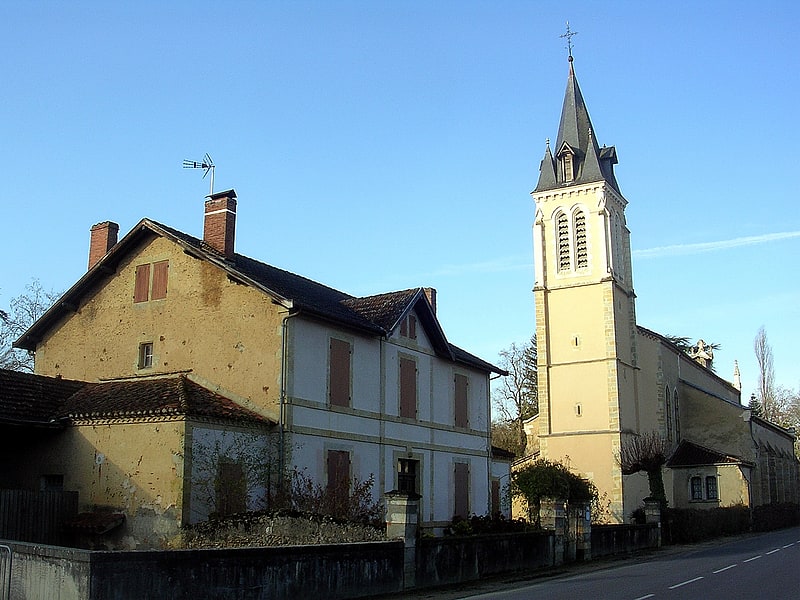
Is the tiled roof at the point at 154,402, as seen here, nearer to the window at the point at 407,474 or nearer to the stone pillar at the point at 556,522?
the window at the point at 407,474

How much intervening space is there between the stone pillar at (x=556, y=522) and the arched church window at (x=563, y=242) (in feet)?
87.8

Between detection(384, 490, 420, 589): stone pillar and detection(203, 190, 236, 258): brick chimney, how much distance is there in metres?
8.80

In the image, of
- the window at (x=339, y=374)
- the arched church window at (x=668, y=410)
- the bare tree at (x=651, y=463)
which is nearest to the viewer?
the window at (x=339, y=374)

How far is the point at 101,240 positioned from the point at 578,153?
32.5 meters

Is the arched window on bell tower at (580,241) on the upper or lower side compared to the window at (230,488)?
upper

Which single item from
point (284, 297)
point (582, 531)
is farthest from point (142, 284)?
point (582, 531)

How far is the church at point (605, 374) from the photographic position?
44.3 meters

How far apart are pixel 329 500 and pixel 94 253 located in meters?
10.8

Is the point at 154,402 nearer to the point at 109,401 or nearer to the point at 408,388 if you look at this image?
the point at 109,401

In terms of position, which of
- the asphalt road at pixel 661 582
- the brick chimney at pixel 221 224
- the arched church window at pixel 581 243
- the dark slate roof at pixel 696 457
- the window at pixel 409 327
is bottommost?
the asphalt road at pixel 661 582

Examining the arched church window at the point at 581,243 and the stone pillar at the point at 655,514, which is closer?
the stone pillar at the point at 655,514

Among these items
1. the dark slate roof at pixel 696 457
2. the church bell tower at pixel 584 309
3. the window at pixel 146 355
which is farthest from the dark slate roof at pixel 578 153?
the window at pixel 146 355

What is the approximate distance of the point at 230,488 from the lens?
18453mm

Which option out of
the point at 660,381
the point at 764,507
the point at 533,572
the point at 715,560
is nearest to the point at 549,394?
the point at 660,381
